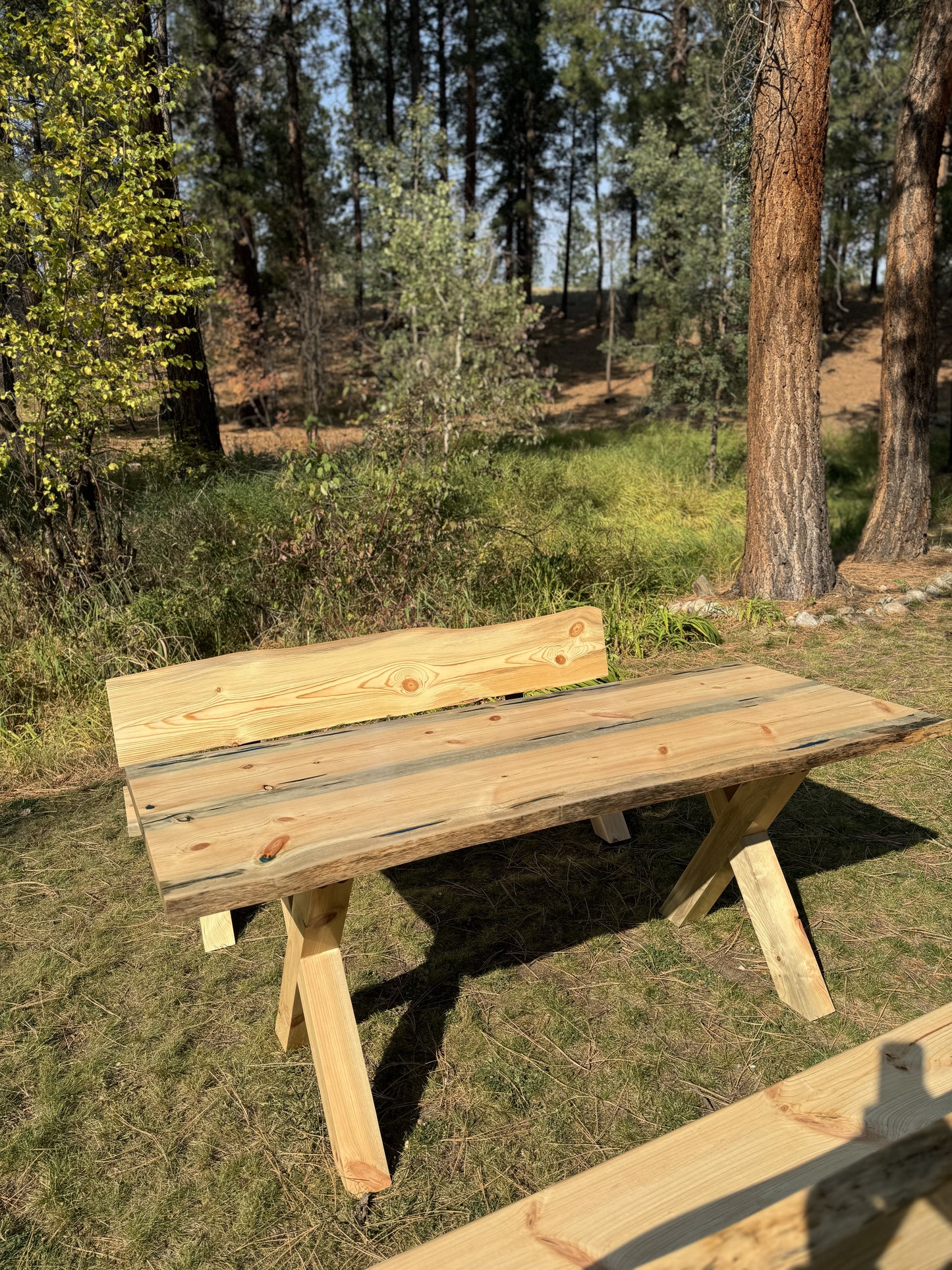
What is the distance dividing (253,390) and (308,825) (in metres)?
14.9

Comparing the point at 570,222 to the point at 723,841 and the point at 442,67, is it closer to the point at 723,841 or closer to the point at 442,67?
the point at 442,67

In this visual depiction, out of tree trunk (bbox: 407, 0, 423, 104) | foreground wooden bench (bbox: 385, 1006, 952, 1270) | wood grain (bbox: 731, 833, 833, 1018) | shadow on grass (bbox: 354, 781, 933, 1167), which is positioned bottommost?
shadow on grass (bbox: 354, 781, 933, 1167)

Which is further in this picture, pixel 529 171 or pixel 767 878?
pixel 529 171

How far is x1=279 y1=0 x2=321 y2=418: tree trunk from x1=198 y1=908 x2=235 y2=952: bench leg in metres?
13.0

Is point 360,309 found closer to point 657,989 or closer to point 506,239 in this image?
point 506,239

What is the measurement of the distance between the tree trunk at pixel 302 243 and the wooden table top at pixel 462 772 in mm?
13355

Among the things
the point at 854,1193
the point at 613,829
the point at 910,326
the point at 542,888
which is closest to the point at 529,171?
the point at 910,326

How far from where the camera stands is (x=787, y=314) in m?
5.82

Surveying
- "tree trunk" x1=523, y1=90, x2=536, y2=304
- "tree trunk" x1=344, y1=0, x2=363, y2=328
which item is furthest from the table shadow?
"tree trunk" x1=523, y1=90, x2=536, y2=304

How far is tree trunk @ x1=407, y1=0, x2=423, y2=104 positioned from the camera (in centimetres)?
2098

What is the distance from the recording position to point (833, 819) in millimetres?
3510

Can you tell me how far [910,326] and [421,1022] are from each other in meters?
6.87

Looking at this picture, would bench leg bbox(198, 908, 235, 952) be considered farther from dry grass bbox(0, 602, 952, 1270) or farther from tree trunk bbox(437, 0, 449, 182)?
tree trunk bbox(437, 0, 449, 182)

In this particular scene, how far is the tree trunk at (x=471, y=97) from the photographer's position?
20578 mm
